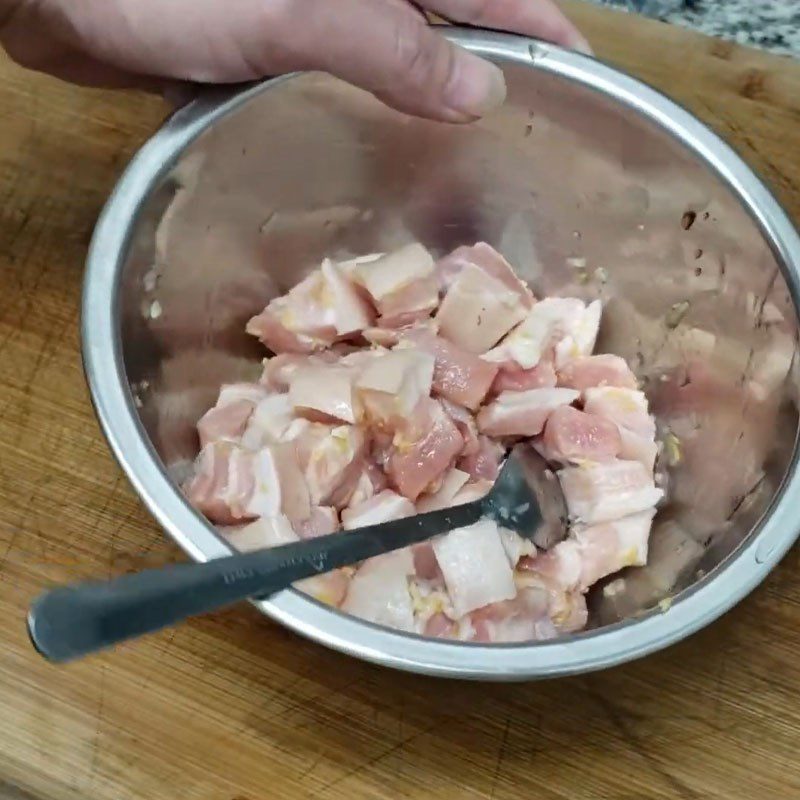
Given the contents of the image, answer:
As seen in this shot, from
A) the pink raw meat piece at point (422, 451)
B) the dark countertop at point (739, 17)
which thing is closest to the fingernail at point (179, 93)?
the pink raw meat piece at point (422, 451)

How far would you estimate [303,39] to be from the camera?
2.77ft

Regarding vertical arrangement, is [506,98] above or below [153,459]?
above

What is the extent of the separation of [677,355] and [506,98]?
0.95ft

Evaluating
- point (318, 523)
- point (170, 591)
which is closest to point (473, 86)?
point (318, 523)

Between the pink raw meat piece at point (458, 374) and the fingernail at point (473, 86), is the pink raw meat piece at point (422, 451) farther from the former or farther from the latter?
the fingernail at point (473, 86)

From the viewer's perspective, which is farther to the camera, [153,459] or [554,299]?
[554,299]

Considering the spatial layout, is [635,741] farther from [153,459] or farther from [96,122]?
[96,122]

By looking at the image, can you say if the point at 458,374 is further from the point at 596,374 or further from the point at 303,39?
the point at 303,39

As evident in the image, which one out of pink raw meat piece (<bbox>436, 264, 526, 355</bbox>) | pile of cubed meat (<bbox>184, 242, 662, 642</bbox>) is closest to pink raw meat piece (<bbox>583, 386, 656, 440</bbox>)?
pile of cubed meat (<bbox>184, 242, 662, 642</bbox>)

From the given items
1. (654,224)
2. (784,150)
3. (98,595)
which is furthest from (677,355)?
(98,595)

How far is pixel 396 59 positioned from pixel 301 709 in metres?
0.52

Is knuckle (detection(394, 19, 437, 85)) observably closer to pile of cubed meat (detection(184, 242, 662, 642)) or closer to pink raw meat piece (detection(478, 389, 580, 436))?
pile of cubed meat (detection(184, 242, 662, 642))

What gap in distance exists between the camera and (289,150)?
0.96 meters

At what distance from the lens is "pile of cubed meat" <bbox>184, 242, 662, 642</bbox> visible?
2.75ft
